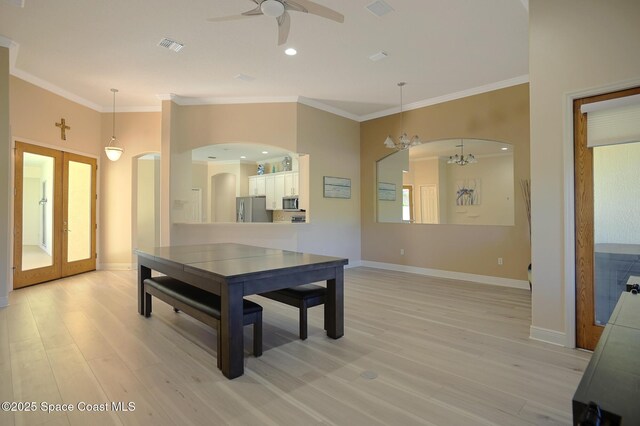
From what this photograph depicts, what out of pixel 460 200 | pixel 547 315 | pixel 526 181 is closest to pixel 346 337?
pixel 547 315

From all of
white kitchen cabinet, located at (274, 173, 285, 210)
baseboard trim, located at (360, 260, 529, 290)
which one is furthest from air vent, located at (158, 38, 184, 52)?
baseboard trim, located at (360, 260, 529, 290)

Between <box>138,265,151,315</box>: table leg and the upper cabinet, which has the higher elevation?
the upper cabinet

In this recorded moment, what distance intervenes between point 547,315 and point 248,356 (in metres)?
2.60

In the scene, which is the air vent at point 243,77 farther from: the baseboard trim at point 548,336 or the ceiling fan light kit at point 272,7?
the baseboard trim at point 548,336

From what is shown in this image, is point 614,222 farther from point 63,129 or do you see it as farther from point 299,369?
point 63,129

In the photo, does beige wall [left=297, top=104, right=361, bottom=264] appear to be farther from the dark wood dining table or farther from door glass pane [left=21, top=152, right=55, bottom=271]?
door glass pane [left=21, top=152, right=55, bottom=271]

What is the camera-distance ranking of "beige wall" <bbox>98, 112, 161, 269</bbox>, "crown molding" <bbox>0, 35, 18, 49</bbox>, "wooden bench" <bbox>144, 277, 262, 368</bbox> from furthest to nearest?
"beige wall" <bbox>98, 112, 161, 269</bbox> → "crown molding" <bbox>0, 35, 18, 49</bbox> → "wooden bench" <bbox>144, 277, 262, 368</bbox>

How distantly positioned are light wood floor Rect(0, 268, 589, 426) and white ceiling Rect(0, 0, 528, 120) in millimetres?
3141

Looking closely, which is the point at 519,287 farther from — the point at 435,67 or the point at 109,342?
the point at 109,342

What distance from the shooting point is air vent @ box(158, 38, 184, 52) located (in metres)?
3.78

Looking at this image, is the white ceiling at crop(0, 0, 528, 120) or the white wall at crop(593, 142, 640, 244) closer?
the white wall at crop(593, 142, 640, 244)

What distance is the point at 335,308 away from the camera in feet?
9.50

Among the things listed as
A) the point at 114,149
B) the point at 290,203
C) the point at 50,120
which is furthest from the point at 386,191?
the point at 50,120

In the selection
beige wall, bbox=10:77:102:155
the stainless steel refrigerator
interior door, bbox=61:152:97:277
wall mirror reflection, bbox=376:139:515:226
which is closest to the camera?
beige wall, bbox=10:77:102:155
